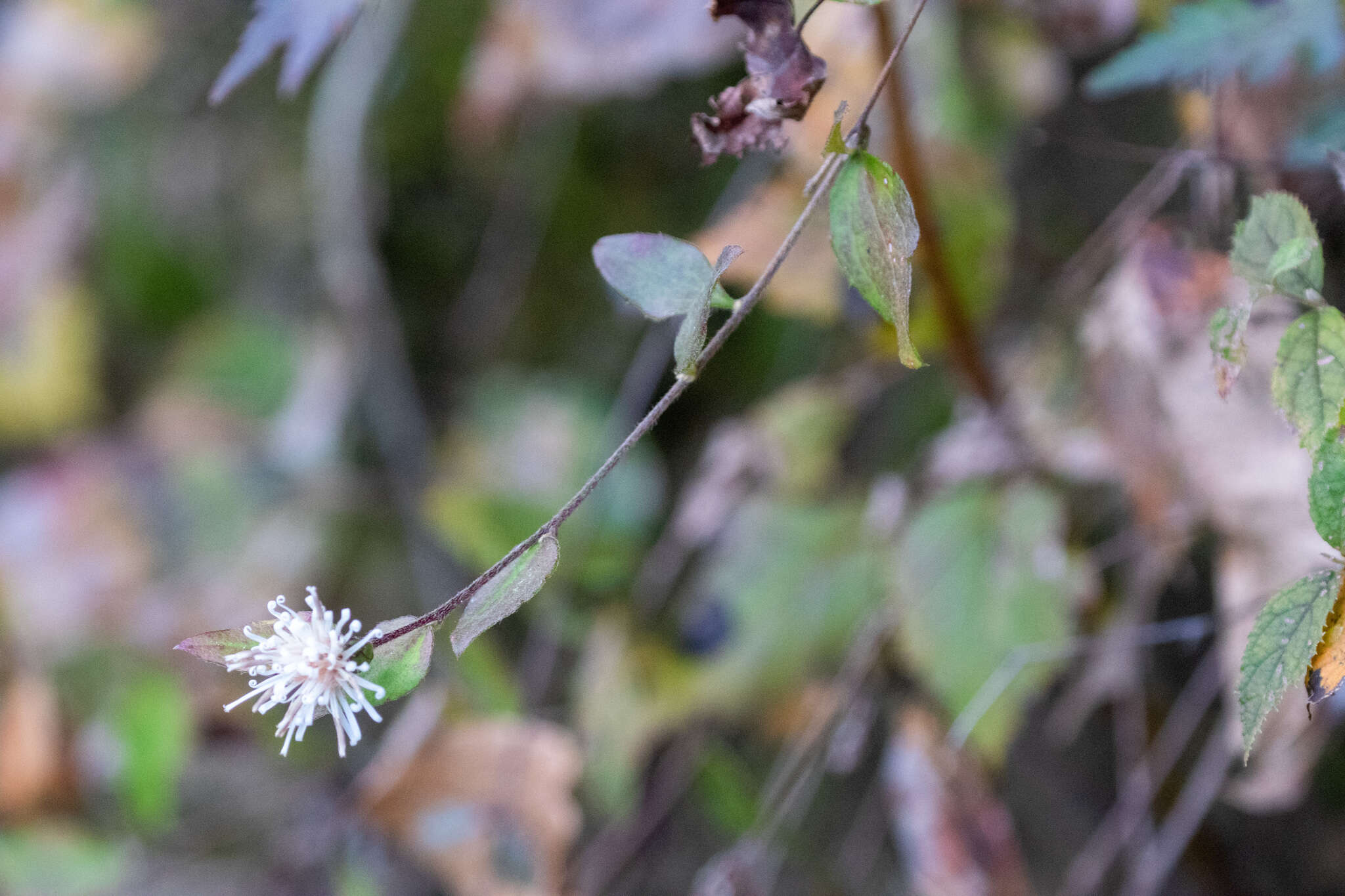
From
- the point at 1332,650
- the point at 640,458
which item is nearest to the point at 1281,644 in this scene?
the point at 1332,650

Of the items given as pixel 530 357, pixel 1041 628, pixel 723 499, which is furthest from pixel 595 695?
pixel 530 357

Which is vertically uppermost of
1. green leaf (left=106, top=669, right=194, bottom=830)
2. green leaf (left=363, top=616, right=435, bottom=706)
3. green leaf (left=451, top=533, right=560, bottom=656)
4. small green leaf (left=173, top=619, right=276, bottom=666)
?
small green leaf (left=173, top=619, right=276, bottom=666)

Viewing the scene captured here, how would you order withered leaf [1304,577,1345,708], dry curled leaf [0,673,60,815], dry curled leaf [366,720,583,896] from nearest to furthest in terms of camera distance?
withered leaf [1304,577,1345,708] < dry curled leaf [366,720,583,896] < dry curled leaf [0,673,60,815]

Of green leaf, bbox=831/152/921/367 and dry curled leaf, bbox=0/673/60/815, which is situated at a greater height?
green leaf, bbox=831/152/921/367

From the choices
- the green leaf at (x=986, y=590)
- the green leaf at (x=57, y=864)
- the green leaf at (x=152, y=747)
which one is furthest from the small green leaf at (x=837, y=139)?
the green leaf at (x=57, y=864)

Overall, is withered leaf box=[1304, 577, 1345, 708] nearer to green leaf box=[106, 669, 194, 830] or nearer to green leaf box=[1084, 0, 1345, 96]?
green leaf box=[1084, 0, 1345, 96]

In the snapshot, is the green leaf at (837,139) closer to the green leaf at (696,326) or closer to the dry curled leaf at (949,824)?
the green leaf at (696,326)

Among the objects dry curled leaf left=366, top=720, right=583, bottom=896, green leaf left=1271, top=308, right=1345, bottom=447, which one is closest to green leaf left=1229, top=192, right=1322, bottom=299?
green leaf left=1271, top=308, right=1345, bottom=447
